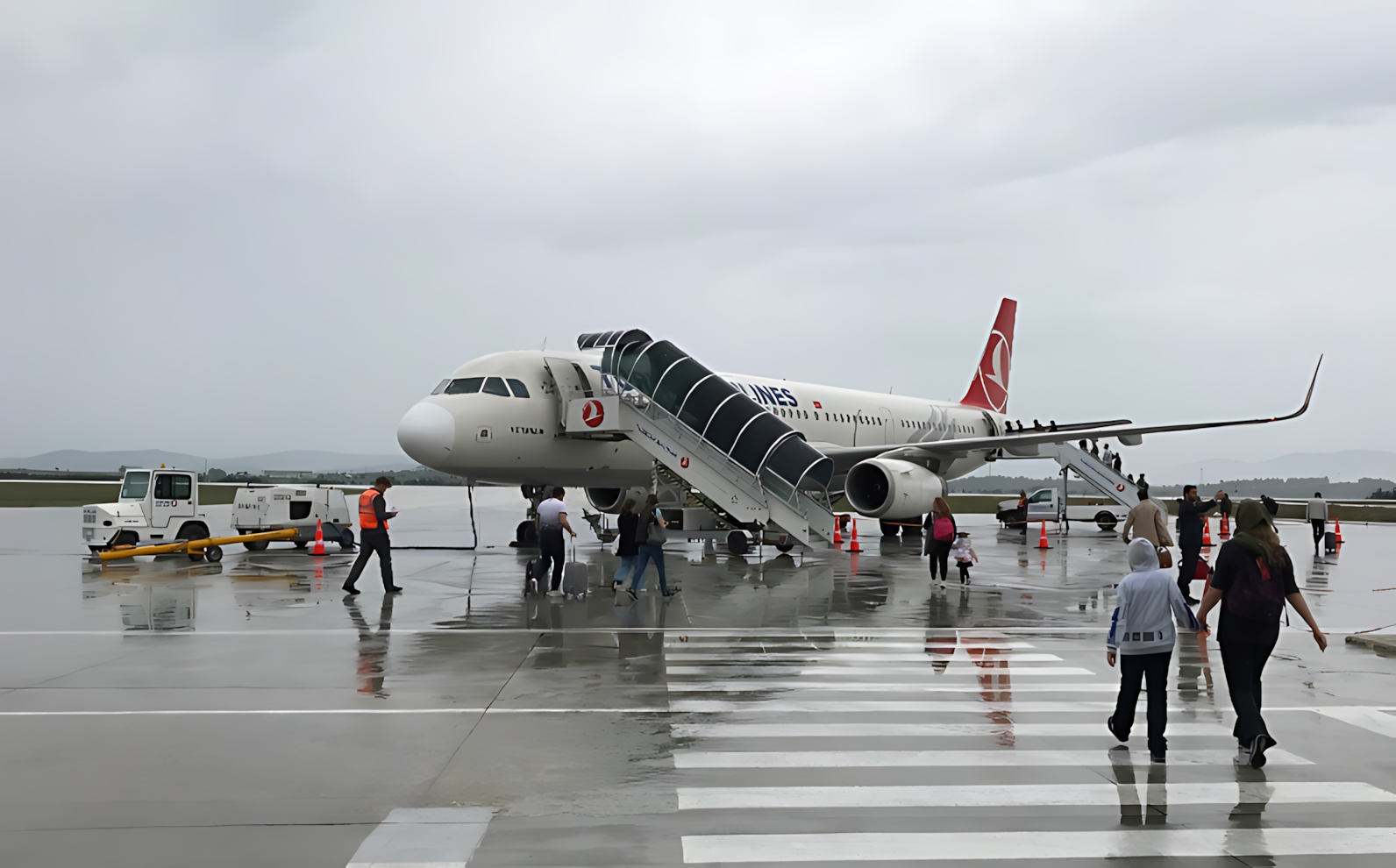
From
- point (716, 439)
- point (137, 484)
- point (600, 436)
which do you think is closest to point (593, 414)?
point (600, 436)

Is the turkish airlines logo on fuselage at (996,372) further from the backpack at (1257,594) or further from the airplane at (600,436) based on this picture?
the backpack at (1257,594)

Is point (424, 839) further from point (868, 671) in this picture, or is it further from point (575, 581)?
point (575, 581)

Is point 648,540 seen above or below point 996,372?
below

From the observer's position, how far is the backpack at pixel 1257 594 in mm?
6668

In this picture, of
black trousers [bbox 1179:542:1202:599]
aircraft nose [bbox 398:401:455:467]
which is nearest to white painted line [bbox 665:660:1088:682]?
black trousers [bbox 1179:542:1202:599]

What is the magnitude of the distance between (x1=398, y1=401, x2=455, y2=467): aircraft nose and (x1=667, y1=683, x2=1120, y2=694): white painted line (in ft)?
37.0

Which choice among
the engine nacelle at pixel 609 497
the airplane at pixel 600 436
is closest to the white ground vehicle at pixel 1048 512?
the airplane at pixel 600 436

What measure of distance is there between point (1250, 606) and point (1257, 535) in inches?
20.2

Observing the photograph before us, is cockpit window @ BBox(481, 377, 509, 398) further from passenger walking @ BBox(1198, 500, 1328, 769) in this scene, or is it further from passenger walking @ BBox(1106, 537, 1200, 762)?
passenger walking @ BBox(1198, 500, 1328, 769)

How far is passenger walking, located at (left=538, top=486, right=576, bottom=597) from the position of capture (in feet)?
47.6

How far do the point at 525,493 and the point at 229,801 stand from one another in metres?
19.0

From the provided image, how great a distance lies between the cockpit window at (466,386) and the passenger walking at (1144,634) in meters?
14.7

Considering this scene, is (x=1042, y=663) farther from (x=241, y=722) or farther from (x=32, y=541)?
(x=32, y=541)

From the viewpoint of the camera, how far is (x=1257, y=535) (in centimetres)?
690
